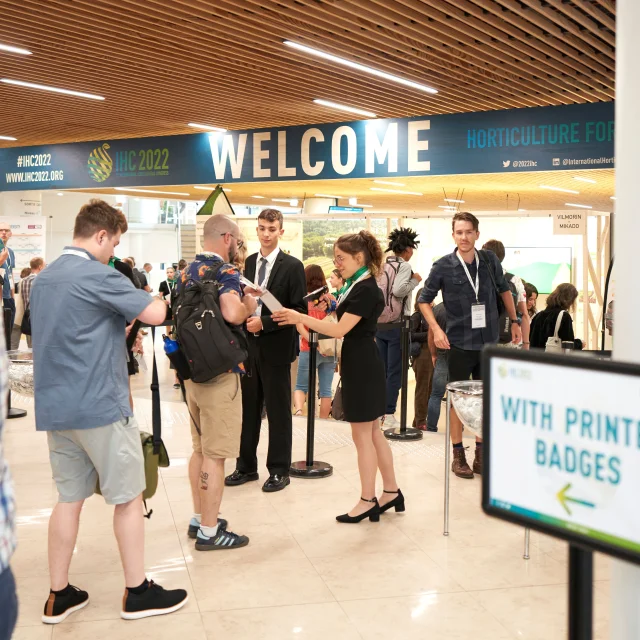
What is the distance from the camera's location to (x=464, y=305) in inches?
201

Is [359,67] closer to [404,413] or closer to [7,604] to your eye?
[404,413]

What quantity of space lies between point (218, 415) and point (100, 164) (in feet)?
30.0

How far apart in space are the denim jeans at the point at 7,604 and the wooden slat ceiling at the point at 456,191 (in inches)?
377

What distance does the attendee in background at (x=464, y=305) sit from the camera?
5.08 m

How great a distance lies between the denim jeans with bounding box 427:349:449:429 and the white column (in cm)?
450

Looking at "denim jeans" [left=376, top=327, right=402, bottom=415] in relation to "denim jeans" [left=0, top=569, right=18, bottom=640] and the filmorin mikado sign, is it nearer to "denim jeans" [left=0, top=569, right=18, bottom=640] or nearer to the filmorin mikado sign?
the filmorin mikado sign

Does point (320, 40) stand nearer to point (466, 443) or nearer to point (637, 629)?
point (466, 443)

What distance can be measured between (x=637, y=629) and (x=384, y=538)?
2.38 metres

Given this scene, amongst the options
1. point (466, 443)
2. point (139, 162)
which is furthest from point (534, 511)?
point (139, 162)

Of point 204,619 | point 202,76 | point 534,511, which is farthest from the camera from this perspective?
point 202,76

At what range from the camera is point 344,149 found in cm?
972

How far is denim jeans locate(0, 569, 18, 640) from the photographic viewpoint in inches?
51.5

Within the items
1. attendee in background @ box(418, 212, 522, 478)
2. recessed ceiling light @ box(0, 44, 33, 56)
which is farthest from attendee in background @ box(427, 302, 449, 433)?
recessed ceiling light @ box(0, 44, 33, 56)

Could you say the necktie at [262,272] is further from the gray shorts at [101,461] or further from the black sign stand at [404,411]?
the gray shorts at [101,461]
